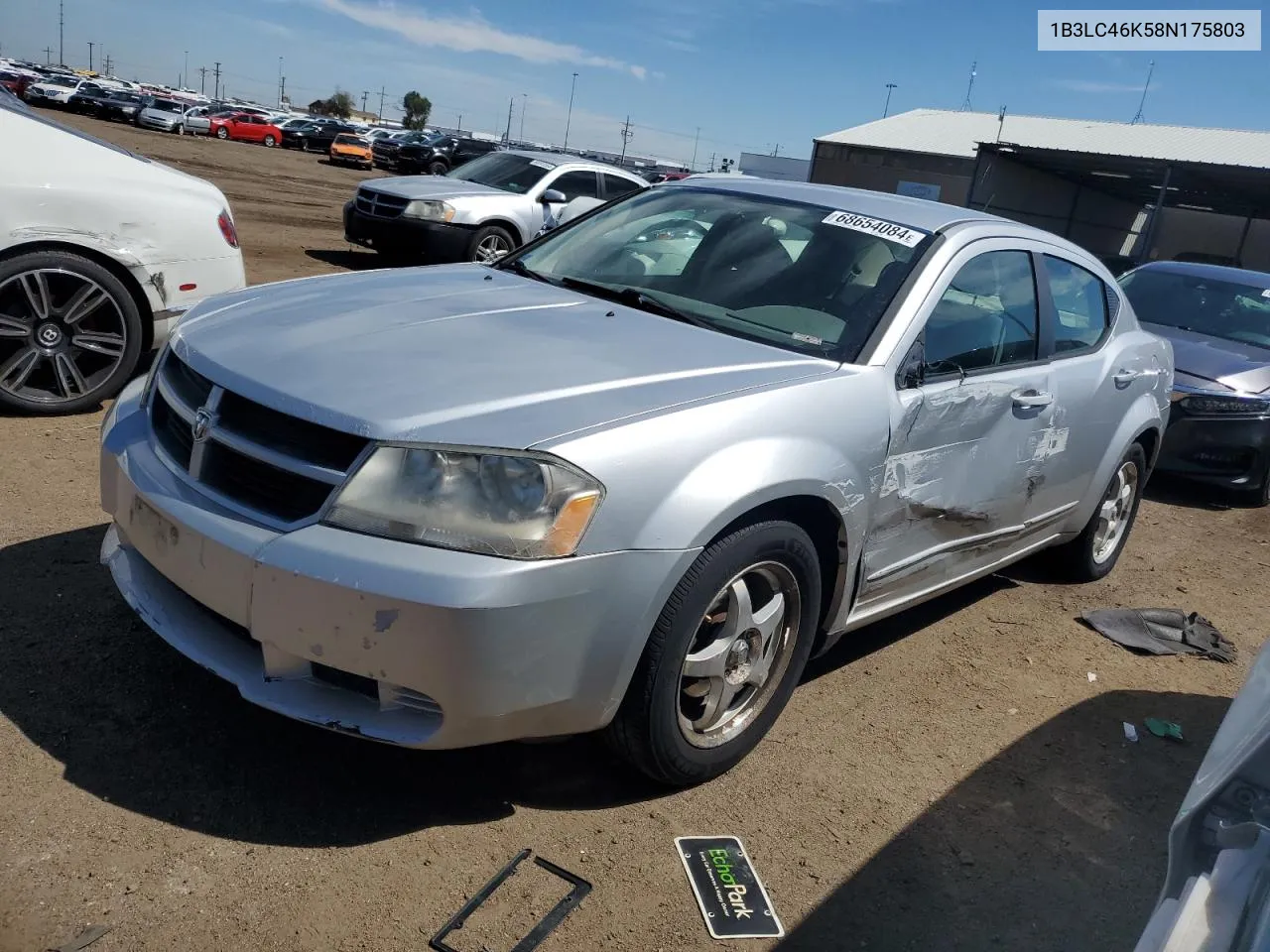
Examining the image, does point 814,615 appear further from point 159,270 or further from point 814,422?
point 159,270

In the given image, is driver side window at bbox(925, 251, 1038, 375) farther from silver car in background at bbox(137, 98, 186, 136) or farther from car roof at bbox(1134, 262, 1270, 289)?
silver car in background at bbox(137, 98, 186, 136)

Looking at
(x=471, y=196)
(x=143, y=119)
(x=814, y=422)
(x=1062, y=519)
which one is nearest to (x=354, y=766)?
(x=814, y=422)

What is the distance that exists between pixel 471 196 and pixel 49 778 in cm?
939

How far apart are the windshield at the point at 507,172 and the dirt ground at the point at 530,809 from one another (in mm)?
8598

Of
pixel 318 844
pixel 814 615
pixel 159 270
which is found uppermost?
pixel 159 270

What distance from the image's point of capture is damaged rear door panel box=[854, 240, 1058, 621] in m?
3.34

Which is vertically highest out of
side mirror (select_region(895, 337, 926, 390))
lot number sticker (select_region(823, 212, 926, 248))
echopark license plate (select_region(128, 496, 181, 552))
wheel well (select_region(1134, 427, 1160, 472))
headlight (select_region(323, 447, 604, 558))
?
lot number sticker (select_region(823, 212, 926, 248))

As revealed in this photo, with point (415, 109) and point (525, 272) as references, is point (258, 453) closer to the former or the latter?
point (525, 272)

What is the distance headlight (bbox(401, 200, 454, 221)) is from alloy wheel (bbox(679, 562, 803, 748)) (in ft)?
29.1

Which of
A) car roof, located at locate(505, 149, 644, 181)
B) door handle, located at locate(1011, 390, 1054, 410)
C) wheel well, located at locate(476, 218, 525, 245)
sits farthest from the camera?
car roof, located at locate(505, 149, 644, 181)

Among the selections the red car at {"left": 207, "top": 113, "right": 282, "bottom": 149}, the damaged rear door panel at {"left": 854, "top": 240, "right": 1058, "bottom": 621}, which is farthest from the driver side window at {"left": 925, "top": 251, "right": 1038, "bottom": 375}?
the red car at {"left": 207, "top": 113, "right": 282, "bottom": 149}

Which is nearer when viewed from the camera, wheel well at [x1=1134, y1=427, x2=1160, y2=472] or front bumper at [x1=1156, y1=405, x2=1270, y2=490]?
wheel well at [x1=1134, y1=427, x2=1160, y2=472]

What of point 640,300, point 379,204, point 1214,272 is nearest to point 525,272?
point 640,300

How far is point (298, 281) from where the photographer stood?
3.67 metres
